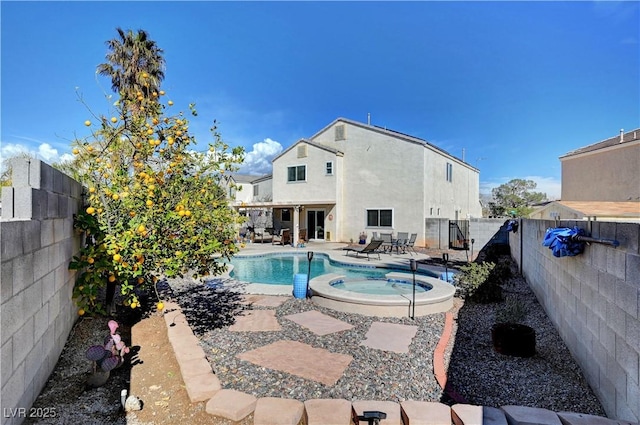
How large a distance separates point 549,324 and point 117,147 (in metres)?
8.21

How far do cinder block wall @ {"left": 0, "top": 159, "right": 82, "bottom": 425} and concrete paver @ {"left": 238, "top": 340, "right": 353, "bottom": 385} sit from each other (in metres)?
2.35

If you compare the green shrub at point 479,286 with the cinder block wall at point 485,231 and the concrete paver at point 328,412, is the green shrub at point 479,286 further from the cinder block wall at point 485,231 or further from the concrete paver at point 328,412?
the cinder block wall at point 485,231

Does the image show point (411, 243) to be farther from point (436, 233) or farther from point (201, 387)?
point (201, 387)

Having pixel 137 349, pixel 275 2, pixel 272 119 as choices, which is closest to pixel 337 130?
pixel 275 2

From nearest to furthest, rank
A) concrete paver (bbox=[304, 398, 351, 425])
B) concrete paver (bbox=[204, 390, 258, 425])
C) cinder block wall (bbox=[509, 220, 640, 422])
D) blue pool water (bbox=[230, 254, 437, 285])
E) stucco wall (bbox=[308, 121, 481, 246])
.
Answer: cinder block wall (bbox=[509, 220, 640, 422]) < concrete paver (bbox=[304, 398, 351, 425]) < concrete paver (bbox=[204, 390, 258, 425]) < blue pool water (bbox=[230, 254, 437, 285]) < stucco wall (bbox=[308, 121, 481, 246])

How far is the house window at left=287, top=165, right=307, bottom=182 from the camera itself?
2308 centimetres

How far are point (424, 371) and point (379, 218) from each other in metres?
16.7

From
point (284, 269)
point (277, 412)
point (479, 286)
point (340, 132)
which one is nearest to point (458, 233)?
point (340, 132)

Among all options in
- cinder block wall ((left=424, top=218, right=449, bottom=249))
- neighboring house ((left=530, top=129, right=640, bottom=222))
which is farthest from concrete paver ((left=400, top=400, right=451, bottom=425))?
cinder block wall ((left=424, top=218, right=449, bottom=249))

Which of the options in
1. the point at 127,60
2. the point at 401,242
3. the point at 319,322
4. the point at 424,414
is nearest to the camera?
the point at 424,414

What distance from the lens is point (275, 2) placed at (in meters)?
11.7

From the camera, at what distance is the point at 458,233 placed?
→ 62.6 feet

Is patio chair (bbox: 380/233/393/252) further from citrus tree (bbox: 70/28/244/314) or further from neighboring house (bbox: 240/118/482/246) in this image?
citrus tree (bbox: 70/28/244/314)

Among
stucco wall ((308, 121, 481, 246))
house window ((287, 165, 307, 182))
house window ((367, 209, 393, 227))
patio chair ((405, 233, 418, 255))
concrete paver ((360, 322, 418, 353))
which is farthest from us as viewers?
house window ((287, 165, 307, 182))
